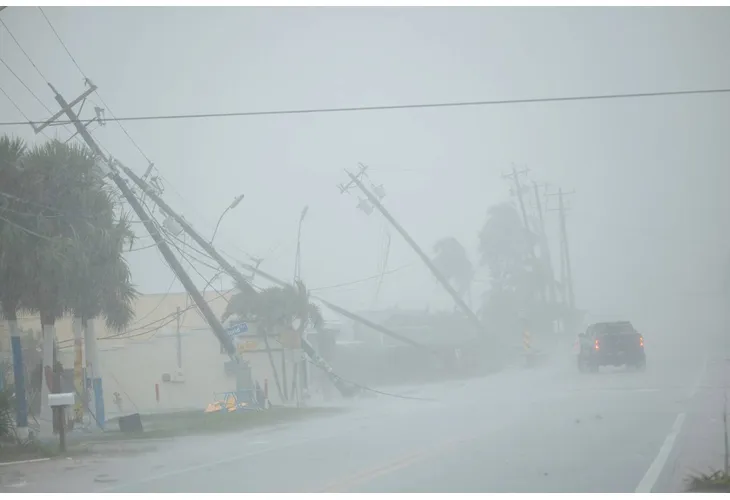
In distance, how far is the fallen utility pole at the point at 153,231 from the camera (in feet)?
74.7

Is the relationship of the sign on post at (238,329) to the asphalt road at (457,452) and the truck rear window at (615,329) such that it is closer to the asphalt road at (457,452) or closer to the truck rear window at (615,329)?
the asphalt road at (457,452)

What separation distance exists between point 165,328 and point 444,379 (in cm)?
934

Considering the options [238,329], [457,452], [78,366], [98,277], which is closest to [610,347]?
[238,329]

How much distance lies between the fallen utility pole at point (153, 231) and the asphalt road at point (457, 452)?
4421 millimetres

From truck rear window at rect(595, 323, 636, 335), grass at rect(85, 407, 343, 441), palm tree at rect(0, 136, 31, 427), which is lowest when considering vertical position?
grass at rect(85, 407, 343, 441)

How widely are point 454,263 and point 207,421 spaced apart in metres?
10.9

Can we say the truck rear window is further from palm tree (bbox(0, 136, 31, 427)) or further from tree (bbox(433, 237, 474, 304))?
palm tree (bbox(0, 136, 31, 427))

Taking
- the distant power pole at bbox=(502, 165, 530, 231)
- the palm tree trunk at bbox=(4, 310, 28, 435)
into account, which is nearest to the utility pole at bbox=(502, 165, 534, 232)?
the distant power pole at bbox=(502, 165, 530, 231)

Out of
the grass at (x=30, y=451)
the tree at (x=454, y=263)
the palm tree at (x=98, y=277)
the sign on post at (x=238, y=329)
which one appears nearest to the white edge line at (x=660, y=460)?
the grass at (x=30, y=451)

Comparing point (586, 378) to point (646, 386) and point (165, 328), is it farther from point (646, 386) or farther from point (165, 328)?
point (165, 328)

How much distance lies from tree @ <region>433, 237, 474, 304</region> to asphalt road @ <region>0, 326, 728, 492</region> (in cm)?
564

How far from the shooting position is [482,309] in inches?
1433

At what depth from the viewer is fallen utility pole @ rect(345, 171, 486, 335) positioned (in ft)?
84.3
